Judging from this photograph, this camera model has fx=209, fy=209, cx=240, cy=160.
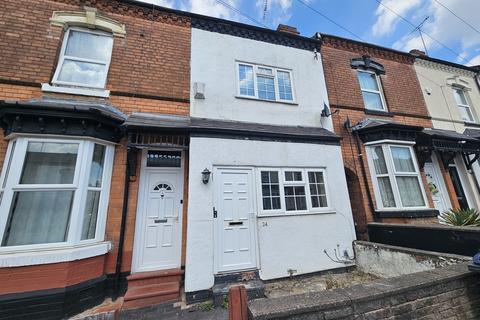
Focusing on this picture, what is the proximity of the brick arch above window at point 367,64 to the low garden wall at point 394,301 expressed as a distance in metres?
7.87

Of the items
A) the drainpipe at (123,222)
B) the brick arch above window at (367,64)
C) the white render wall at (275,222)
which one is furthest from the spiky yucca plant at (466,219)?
the drainpipe at (123,222)

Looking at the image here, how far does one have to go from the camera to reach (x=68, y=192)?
4277 mm

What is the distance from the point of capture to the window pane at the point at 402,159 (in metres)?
6.95

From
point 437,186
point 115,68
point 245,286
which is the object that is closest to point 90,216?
point 245,286

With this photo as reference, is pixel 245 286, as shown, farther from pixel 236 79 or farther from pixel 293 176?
pixel 236 79

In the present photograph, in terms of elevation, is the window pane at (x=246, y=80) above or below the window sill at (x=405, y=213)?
above

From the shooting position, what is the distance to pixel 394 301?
235 centimetres

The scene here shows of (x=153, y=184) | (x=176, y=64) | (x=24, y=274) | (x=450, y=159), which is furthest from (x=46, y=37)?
(x=450, y=159)

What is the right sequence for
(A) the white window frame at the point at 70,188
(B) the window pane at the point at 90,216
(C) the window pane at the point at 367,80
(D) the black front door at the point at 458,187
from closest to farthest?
(A) the white window frame at the point at 70,188, (B) the window pane at the point at 90,216, (D) the black front door at the point at 458,187, (C) the window pane at the point at 367,80

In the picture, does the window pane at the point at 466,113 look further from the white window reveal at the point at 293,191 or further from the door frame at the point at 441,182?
the white window reveal at the point at 293,191

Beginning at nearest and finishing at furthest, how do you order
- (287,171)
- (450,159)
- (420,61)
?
(287,171) < (450,159) < (420,61)

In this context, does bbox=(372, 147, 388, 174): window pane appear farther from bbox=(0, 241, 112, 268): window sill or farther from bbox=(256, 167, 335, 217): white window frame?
bbox=(0, 241, 112, 268): window sill

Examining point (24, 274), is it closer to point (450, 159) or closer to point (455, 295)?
point (455, 295)

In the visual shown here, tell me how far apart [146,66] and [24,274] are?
Result: 5.34 m
